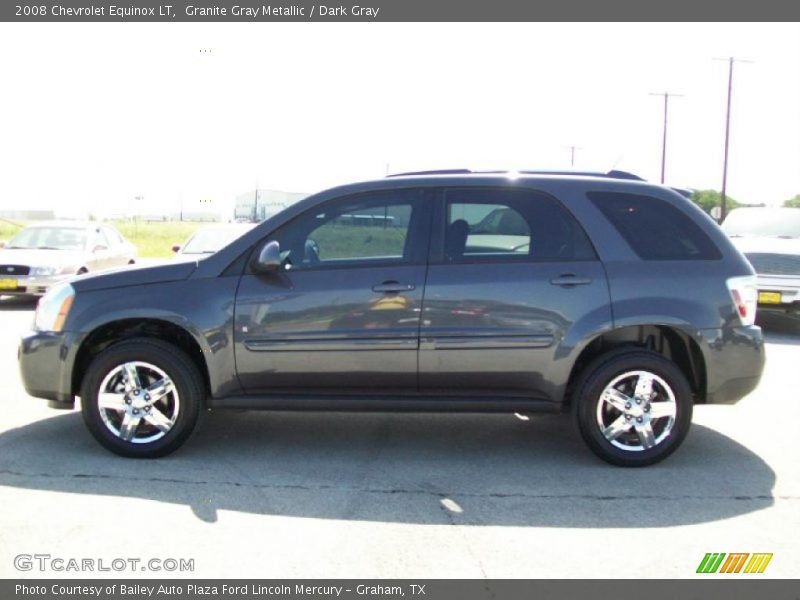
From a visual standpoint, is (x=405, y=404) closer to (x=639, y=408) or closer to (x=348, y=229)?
(x=348, y=229)

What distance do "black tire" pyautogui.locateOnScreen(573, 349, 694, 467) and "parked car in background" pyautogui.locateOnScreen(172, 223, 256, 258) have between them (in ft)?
25.3

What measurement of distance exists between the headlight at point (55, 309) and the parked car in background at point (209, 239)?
6.39 m

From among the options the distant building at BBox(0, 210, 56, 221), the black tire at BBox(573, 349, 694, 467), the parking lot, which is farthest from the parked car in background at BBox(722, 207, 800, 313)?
the distant building at BBox(0, 210, 56, 221)

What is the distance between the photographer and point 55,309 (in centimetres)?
527

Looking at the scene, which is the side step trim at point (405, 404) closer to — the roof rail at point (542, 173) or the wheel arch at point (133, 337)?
the wheel arch at point (133, 337)

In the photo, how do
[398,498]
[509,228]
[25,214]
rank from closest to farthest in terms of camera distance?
[398,498]
[509,228]
[25,214]

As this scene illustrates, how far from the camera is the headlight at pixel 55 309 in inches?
206

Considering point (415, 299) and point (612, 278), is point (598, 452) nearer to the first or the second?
point (612, 278)

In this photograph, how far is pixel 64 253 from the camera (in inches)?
540

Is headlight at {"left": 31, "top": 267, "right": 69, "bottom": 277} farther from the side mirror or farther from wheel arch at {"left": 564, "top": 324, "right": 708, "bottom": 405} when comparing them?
wheel arch at {"left": 564, "top": 324, "right": 708, "bottom": 405}

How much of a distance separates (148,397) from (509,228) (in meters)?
2.59

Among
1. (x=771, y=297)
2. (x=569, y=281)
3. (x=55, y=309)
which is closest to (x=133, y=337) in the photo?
(x=55, y=309)

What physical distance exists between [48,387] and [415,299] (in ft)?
8.19

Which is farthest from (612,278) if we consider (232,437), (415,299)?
(232,437)
